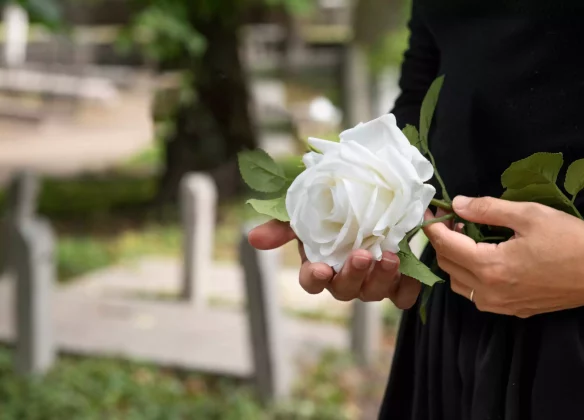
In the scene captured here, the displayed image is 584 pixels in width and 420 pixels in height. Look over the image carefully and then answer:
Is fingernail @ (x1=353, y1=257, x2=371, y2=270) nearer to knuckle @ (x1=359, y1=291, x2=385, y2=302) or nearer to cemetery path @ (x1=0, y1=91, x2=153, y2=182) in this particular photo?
knuckle @ (x1=359, y1=291, x2=385, y2=302)

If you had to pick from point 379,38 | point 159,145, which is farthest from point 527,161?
point 159,145

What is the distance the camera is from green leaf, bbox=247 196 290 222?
67 cm

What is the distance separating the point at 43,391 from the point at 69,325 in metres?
0.50

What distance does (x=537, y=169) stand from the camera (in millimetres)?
629

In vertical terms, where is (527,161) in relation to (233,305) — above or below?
above

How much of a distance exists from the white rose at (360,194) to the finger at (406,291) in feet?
0.29

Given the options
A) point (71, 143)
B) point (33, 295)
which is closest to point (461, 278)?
point (33, 295)

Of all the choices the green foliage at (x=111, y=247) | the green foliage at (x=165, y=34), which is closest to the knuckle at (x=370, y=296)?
the green foliage at (x=111, y=247)

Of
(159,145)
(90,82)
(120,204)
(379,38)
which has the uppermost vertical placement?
(379,38)

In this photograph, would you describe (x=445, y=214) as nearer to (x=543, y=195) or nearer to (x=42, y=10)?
(x=543, y=195)

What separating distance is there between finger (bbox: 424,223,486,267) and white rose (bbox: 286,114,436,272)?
1.6 inches

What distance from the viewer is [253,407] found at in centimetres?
222

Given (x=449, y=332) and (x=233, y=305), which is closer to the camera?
(x=449, y=332)

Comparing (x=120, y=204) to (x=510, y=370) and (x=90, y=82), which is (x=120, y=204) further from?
(x=510, y=370)
